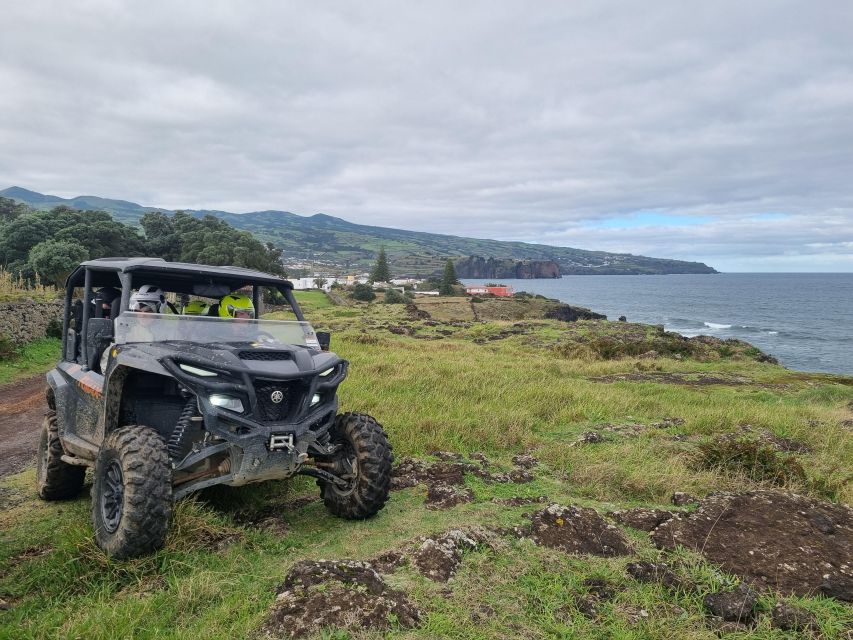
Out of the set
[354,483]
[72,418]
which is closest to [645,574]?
[354,483]

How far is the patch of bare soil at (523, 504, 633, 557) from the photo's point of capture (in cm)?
463

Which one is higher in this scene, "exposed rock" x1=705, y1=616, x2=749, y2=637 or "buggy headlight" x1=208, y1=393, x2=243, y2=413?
"buggy headlight" x1=208, y1=393, x2=243, y2=413

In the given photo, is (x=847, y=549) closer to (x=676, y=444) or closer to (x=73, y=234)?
(x=676, y=444)

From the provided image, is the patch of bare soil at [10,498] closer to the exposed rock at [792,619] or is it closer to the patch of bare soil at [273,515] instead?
the patch of bare soil at [273,515]

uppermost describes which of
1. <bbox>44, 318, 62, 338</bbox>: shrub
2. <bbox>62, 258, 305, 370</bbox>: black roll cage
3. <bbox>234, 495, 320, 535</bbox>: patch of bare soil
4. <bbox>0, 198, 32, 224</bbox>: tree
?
<bbox>0, 198, 32, 224</bbox>: tree

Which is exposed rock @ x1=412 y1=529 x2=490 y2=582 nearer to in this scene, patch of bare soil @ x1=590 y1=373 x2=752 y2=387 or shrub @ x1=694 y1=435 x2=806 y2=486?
shrub @ x1=694 y1=435 x2=806 y2=486

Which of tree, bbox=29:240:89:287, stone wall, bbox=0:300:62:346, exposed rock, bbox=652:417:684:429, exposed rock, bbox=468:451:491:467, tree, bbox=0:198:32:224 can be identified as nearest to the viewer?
exposed rock, bbox=468:451:491:467

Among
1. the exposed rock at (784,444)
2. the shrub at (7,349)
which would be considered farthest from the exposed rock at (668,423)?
the shrub at (7,349)

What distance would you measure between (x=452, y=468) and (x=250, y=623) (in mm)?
3582

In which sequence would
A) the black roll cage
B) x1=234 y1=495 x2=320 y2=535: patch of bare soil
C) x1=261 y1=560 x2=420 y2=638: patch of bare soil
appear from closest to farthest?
x1=261 y1=560 x2=420 y2=638: patch of bare soil
x1=234 y1=495 x2=320 y2=535: patch of bare soil
the black roll cage

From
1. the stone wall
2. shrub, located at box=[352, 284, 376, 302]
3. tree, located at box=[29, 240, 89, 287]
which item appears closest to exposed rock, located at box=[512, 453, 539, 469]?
the stone wall

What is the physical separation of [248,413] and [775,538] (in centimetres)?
460

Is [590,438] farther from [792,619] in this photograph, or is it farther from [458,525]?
[792,619]

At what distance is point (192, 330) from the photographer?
5.07 m
